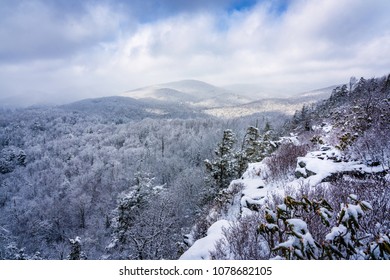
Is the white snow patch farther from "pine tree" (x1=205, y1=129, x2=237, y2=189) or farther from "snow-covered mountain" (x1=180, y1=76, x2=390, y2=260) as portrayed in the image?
"pine tree" (x1=205, y1=129, x2=237, y2=189)

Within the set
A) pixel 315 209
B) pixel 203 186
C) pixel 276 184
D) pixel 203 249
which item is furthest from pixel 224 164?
pixel 315 209

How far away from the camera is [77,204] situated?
50.5 m

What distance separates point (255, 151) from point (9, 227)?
5685cm

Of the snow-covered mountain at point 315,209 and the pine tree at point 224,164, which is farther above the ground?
the snow-covered mountain at point 315,209

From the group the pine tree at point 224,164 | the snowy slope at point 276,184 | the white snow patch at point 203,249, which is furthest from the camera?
the pine tree at point 224,164

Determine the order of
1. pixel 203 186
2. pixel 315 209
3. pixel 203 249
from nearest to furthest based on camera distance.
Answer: pixel 315 209 < pixel 203 249 < pixel 203 186

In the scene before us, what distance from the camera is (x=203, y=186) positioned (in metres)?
29.3

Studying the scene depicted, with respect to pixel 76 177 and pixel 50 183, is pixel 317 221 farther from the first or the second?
pixel 50 183

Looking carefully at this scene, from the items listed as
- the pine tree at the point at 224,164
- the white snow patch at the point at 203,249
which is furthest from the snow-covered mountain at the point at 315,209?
the pine tree at the point at 224,164

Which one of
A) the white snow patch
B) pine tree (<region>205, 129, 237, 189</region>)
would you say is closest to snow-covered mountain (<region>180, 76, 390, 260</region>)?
the white snow patch

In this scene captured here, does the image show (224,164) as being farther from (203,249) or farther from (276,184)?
(203,249)

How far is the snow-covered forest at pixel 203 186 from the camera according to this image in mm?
3307

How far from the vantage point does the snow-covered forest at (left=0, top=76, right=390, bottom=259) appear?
331cm

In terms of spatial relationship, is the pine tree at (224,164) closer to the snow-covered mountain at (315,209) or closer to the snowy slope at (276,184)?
the snow-covered mountain at (315,209)
